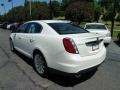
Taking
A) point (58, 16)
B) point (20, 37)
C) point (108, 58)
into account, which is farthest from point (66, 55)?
point (58, 16)

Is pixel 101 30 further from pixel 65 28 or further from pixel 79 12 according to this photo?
pixel 79 12

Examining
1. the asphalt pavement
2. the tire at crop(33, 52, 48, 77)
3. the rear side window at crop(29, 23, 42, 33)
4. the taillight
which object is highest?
the rear side window at crop(29, 23, 42, 33)

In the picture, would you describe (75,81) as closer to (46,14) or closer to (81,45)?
(81,45)

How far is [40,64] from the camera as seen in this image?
636 centimetres

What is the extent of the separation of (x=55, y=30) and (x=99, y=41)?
1.24 metres

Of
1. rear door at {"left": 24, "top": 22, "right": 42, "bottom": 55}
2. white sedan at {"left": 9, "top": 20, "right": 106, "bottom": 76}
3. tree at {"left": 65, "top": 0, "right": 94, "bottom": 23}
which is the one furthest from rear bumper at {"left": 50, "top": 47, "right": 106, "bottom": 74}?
tree at {"left": 65, "top": 0, "right": 94, "bottom": 23}

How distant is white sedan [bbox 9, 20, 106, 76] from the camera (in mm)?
5254

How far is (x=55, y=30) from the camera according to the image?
19.7ft

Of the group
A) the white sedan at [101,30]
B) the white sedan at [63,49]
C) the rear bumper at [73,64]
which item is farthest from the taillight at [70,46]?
the white sedan at [101,30]

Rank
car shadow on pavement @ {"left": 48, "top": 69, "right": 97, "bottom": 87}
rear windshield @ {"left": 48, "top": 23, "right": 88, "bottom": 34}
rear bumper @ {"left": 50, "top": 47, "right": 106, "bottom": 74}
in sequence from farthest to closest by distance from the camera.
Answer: rear windshield @ {"left": 48, "top": 23, "right": 88, "bottom": 34} < car shadow on pavement @ {"left": 48, "top": 69, "right": 97, "bottom": 87} < rear bumper @ {"left": 50, "top": 47, "right": 106, "bottom": 74}

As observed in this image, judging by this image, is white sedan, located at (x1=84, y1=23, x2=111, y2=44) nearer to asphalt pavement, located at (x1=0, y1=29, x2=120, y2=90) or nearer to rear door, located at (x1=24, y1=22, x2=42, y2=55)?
asphalt pavement, located at (x1=0, y1=29, x2=120, y2=90)

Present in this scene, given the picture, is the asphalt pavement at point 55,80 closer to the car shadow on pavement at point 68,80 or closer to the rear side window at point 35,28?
the car shadow on pavement at point 68,80

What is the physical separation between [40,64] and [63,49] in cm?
133

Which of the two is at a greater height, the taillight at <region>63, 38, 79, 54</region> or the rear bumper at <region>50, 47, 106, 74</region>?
the taillight at <region>63, 38, 79, 54</region>
